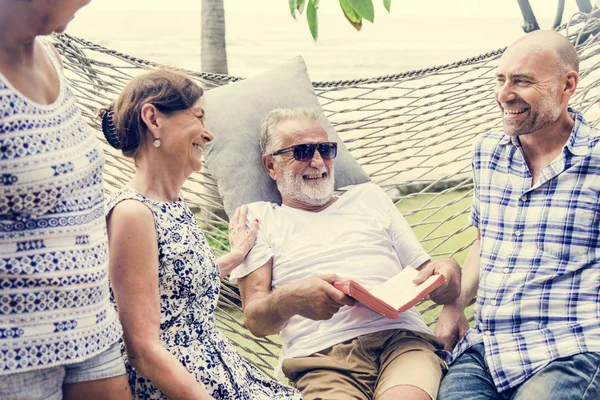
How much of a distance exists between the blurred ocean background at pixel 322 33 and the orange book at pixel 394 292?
15.4 m

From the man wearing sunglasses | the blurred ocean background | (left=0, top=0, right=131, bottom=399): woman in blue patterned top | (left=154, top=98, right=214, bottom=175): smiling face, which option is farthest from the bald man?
the blurred ocean background

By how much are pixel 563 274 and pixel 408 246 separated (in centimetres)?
56

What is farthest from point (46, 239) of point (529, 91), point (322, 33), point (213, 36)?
point (322, 33)

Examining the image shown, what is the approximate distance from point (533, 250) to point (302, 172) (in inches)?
32.0

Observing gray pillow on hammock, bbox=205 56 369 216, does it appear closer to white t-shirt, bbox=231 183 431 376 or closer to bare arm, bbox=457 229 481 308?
white t-shirt, bbox=231 183 431 376

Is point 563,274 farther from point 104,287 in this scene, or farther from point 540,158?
point 104,287

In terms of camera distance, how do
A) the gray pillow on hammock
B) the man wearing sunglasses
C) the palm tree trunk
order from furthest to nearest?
the palm tree trunk → the gray pillow on hammock → the man wearing sunglasses

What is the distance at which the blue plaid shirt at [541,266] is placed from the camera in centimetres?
207

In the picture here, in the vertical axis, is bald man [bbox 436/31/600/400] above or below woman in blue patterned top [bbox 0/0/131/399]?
below

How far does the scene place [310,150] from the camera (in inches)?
104

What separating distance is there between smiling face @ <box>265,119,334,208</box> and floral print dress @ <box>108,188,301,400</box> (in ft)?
2.38

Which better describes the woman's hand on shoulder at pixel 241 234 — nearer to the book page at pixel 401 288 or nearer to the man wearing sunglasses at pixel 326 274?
the man wearing sunglasses at pixel 326 274

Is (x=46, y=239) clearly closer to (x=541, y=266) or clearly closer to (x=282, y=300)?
(x=282, y=300)

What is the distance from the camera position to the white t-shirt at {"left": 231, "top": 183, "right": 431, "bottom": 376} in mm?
2326
